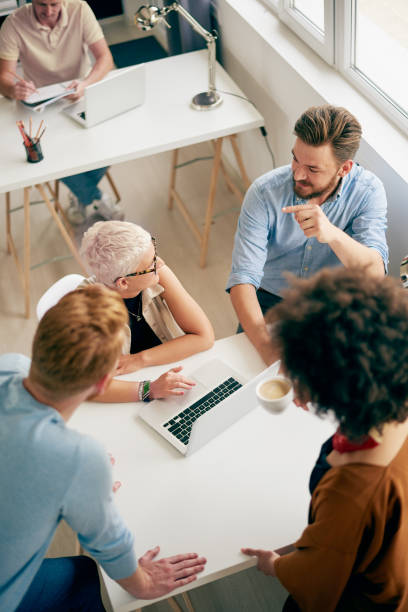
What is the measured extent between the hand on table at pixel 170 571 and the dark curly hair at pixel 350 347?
0.57 metres

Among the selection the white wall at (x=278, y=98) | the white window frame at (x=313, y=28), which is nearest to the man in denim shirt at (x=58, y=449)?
the white wall at (x=278, y=98)

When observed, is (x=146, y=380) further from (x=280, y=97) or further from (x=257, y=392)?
(x=280, y=97)

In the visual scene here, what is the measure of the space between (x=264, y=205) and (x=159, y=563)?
1.29 metres

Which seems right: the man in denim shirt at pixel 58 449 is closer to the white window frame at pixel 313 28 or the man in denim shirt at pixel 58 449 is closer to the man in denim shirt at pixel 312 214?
the man in denim shirt at pixel 312 214

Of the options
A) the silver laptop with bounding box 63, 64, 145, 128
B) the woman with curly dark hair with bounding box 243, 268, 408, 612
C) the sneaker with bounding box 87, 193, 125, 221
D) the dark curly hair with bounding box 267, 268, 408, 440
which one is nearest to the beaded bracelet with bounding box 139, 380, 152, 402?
the woman with curly dark hair with bounding box 243, 268, 408, 612

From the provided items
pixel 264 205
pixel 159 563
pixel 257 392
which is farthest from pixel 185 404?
pixel 264 205

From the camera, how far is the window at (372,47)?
228 centimetres

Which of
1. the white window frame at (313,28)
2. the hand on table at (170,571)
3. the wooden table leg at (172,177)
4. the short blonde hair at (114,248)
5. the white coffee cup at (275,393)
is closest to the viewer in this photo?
the hand on table at (170,571)

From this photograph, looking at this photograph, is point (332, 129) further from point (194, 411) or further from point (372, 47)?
point (194, 411)

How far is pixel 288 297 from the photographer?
103 cm

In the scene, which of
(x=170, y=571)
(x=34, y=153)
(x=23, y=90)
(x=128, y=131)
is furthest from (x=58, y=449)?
(x=23, y=90)

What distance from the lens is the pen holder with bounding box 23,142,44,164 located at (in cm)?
254

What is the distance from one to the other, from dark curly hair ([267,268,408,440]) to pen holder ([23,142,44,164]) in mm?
1899

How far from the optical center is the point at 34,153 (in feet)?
8.43
